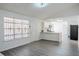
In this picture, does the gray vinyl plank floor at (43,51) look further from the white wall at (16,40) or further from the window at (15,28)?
the window at (15,28)

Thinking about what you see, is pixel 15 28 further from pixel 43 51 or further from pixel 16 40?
pixel 43 51

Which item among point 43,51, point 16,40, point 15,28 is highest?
point 15,28

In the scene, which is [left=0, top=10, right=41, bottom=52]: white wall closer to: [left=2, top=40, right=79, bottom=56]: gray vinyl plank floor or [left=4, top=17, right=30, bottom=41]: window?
[left=4, top=17, right=30, bottom=41]: window

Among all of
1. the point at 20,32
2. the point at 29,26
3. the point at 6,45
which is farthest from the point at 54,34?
the point at 6,45

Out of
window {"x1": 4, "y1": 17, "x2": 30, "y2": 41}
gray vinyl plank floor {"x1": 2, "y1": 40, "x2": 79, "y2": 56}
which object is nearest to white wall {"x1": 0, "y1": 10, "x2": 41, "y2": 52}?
window {"x1": 4, "y1": 17, "x2": 30, "y2": 41}

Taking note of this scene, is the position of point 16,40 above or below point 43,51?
above

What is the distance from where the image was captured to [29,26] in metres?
6.99

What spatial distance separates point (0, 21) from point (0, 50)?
1604 mm

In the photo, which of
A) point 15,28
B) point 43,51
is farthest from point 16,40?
point 43,51

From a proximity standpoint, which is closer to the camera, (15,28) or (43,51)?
(43,51)

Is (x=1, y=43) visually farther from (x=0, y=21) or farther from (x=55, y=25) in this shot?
(x=55, y=25)

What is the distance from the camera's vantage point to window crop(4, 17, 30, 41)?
16.1 feet

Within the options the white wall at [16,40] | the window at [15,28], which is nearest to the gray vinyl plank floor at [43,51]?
the white wall at [16,40]

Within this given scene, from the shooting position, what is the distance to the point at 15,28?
5.55 meters
